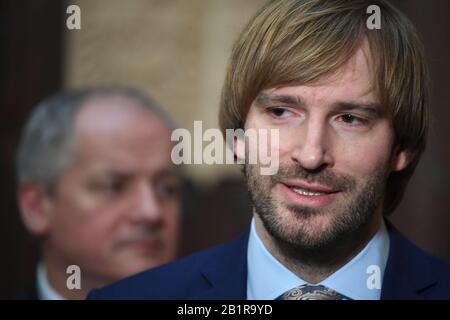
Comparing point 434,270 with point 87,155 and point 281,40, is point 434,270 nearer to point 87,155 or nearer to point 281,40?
point 281,40

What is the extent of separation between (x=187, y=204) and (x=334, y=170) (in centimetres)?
75

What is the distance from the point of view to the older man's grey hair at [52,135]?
2.11 metres

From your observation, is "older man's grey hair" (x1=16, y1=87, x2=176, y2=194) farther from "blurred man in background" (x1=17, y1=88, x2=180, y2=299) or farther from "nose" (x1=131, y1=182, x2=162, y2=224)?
"nose" (x1=131, y1=182, x2=162, y2=224)

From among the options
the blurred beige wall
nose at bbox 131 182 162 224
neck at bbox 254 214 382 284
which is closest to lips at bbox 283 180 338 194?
neck at bbox 254 214 382 284

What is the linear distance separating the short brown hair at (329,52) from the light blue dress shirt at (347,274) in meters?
0.22

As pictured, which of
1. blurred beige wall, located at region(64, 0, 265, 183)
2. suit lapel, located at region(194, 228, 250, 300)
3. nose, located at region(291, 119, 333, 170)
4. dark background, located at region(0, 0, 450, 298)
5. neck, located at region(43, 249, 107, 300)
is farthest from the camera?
blurred beige wall, located at region(64, 0, 265, 183)

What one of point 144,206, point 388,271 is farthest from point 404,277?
point 144,206

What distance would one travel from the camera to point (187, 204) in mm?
2266

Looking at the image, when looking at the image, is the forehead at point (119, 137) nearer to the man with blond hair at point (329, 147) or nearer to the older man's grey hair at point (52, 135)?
the older man's grey hair at point (52, 135)

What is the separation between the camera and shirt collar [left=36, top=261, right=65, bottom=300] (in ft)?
6.79

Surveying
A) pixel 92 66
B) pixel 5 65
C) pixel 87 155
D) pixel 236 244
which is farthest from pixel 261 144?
pixel 5 65

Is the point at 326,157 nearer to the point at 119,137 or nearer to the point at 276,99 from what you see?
the point at 276,99

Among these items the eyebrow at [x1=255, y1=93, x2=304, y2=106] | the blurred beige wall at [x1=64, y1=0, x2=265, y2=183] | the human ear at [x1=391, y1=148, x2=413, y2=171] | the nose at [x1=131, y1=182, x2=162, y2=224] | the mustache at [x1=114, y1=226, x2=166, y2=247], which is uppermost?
the blurred beige wall at [x1=64, y1=0, x2=265, y2=183]

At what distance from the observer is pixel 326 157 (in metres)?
1.57
